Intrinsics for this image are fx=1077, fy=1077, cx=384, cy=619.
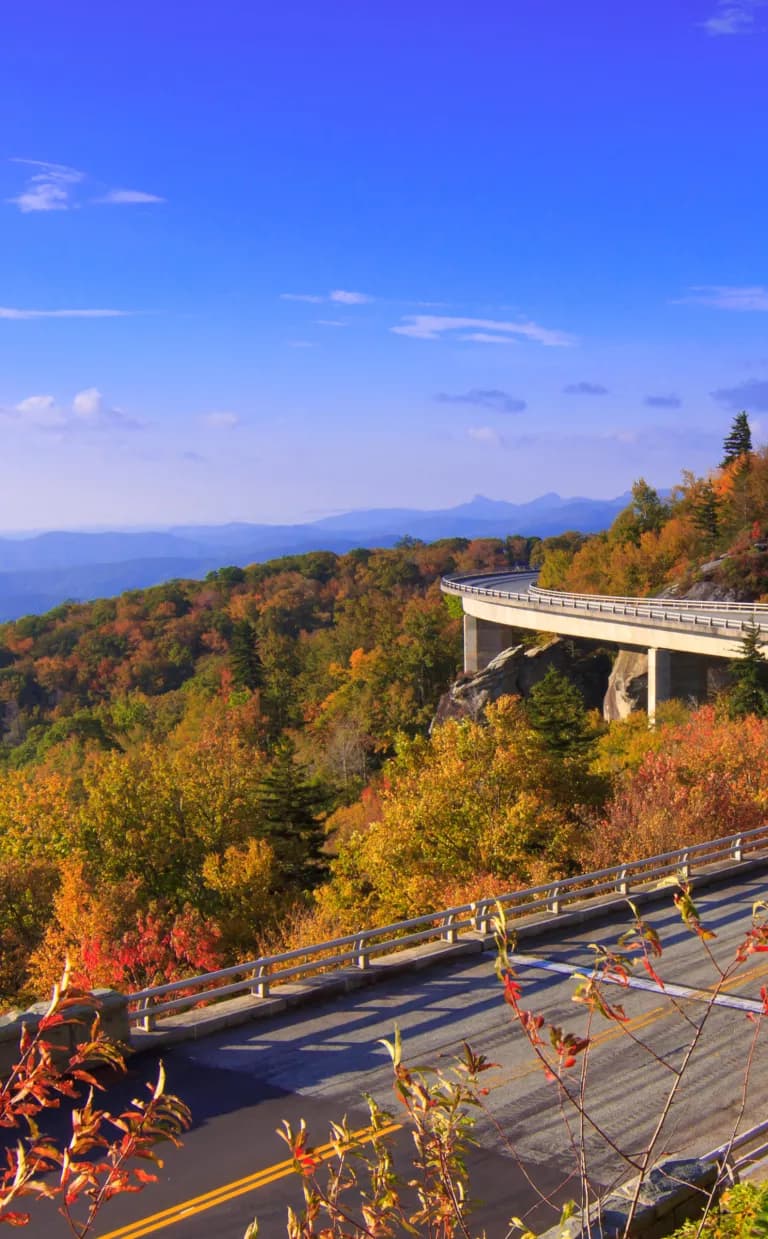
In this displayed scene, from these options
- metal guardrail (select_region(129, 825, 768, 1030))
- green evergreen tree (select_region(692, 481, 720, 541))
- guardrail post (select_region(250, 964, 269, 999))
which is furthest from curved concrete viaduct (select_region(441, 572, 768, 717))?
guardrail post (select_region(250, 964, 269, 999))

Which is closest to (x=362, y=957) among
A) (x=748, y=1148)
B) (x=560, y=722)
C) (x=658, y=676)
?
(x=748, y=1148)

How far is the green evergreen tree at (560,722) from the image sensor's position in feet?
144

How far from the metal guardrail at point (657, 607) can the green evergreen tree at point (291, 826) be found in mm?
24590

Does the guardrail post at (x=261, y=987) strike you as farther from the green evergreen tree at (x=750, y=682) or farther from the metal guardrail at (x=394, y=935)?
the green evergreen tree at (x=750, y=682)

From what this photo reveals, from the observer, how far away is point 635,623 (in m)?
63.3

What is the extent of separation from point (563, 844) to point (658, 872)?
25.8 ft

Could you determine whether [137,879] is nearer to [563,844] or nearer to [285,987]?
[563,844]

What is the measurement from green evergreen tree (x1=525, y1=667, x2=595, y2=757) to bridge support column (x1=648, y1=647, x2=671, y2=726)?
734 cm

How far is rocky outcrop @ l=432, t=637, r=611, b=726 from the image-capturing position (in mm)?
76438

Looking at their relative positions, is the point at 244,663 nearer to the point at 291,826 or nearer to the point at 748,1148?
the point at 291,826

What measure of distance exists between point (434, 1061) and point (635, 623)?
5305 cm

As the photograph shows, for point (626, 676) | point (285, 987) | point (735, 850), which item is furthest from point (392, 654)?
point (285, 987)

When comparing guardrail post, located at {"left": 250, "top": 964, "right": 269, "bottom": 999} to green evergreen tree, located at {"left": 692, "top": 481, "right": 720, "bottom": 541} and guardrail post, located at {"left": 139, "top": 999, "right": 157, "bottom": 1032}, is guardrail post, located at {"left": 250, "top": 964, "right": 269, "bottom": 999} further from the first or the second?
green evergreen tree, located at {"left": 692, "top": 481, "right": 720, "bottom": 541}

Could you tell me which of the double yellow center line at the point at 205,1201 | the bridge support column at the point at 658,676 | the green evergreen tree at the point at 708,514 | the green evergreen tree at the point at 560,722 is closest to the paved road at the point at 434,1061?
A: the double yellow center line at the point at 205,1201
